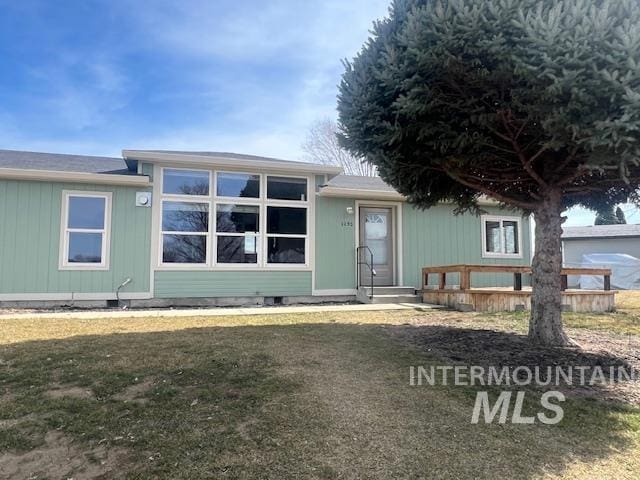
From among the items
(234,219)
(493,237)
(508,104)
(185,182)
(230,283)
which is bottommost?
(230,283)

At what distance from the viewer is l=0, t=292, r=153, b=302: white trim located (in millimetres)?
8172

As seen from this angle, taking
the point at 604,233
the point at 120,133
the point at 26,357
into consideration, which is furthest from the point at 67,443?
the point at 604,233

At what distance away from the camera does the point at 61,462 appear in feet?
7.60

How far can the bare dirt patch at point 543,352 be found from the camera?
3650 millimetres

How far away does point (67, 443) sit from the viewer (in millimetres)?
2510

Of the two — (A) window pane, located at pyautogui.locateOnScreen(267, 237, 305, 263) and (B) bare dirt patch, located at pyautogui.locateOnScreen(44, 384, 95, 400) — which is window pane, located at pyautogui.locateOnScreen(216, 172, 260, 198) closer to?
(A) window pane, located at pyautogui.locateOnScreen(267, 237, 305, 263)

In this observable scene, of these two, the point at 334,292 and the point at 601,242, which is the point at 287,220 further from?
the point at 601,242

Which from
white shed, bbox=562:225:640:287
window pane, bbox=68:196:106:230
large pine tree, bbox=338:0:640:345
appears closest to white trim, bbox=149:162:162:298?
window pane, bbox=68:196:106:230

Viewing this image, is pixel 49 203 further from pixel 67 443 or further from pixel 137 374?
pixel 67 443

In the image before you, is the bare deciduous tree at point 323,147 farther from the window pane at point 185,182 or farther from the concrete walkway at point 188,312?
the concrete walkway at point 188,312

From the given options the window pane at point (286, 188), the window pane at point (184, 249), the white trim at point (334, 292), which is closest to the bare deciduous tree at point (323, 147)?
the window pane at point (286, 188)

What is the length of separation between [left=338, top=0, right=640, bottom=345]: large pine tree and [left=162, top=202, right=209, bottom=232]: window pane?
→ 501cm

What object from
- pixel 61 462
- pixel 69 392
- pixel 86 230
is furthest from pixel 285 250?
pixel 61 462

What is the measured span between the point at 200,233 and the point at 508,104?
269 inches
